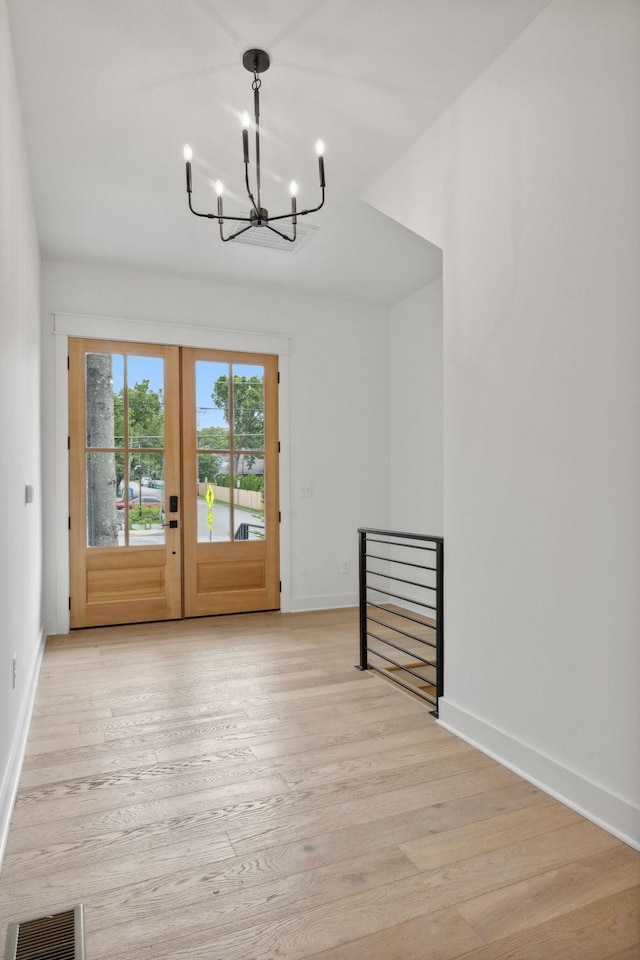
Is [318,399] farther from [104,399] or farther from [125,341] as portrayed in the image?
[104,399]

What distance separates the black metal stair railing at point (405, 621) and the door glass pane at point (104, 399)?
2.22m

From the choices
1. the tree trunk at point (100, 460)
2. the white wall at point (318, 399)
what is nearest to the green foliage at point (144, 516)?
the tree trunk at point (100, 460)

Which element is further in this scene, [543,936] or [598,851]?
[598,851]

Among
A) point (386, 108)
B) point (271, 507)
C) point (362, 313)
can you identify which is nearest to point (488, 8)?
point (386, 108)

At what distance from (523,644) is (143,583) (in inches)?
133

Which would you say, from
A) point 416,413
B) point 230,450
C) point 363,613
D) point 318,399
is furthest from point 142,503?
point 416,413

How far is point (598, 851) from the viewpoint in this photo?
1.82 metres

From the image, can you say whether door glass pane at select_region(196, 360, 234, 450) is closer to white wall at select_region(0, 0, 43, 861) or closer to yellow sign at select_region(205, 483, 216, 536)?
yellow sign at select_region(205, 483, 216, 536)

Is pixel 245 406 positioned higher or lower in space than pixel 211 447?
higher

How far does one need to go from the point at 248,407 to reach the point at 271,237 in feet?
5.08

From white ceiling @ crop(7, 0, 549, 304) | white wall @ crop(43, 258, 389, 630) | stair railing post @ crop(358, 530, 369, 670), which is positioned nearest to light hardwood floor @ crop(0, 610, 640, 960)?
stair railing post @ crop(358, 530, 369, 670)

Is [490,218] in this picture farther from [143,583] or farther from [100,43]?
[143,583]

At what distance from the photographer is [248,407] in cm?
519

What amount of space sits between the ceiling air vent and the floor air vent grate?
3.59m
